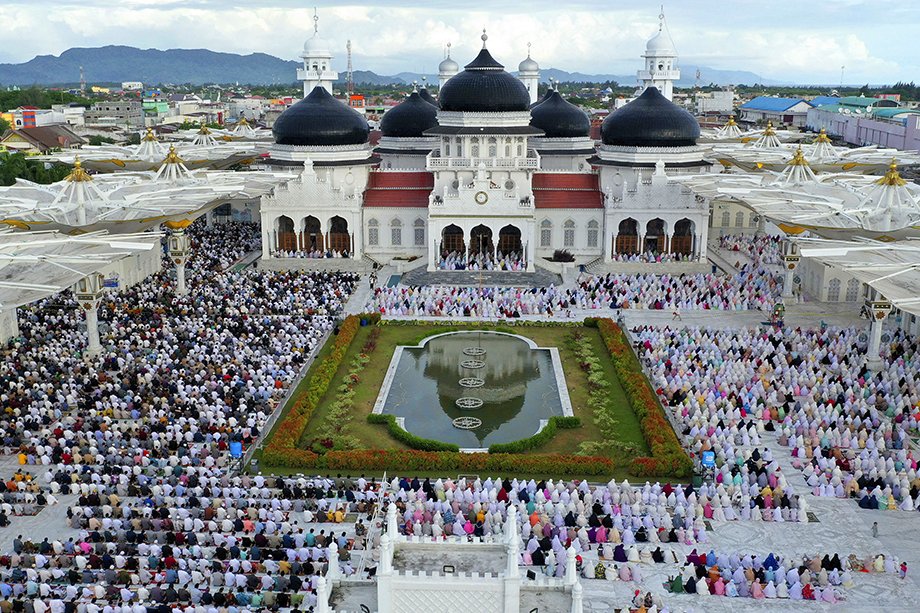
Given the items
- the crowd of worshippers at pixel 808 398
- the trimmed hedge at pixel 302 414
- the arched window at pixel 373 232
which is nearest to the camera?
the crowd of worshippers at pixel 808 398

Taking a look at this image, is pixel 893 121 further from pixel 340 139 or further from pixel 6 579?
pixel 6 579

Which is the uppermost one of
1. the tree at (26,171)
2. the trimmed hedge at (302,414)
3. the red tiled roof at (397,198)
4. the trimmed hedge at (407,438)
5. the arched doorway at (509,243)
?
the tree at (26,171)

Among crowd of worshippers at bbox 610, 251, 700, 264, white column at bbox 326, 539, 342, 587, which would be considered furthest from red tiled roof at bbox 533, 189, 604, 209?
white column at bbox 326, 539, 342, 587

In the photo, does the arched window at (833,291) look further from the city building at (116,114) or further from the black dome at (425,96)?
the city building at (116,114)

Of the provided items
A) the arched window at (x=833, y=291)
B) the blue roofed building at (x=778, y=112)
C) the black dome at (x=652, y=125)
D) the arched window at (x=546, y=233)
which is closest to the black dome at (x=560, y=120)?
the black dome at (x=652, y=125)

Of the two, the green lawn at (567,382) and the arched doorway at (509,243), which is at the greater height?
the arched doorway at (509,243)

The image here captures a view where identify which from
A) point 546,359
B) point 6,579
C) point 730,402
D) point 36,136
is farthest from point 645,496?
point 36,136

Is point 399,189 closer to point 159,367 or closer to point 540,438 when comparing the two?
point 159,367
